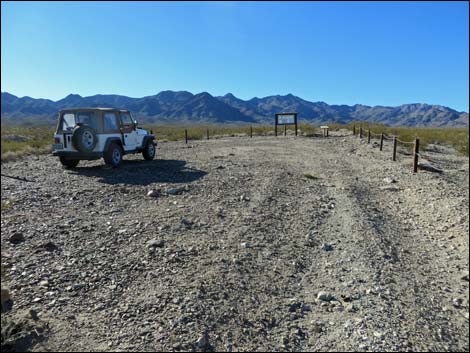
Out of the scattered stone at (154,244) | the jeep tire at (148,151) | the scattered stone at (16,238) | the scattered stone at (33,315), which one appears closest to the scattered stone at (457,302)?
the scattered stone at (154,244)

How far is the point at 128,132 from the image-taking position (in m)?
12.4

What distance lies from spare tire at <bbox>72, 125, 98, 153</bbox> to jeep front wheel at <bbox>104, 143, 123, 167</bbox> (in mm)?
560

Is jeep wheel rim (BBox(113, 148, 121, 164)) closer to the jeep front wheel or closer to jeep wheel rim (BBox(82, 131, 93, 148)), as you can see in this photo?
the jeep front wheel

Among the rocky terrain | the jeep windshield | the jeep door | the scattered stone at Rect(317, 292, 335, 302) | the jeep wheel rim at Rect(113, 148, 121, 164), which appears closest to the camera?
the rocky terrain

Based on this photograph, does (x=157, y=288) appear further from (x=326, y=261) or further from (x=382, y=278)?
(x=382, y=278)

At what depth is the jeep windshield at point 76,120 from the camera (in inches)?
436

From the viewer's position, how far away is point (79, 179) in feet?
32.0

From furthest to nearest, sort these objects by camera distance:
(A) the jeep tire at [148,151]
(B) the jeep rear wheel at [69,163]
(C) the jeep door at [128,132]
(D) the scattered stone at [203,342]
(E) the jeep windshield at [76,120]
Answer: (A) the jeep tire at [148,151], (C) the jeep door at [128,132], (B) the jeep rear wheel at [69,163], (E) the jeep windshield at [76,120], (D) the scattered stone at [203,342]

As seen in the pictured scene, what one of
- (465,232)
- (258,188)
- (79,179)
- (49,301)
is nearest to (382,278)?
(465,232)

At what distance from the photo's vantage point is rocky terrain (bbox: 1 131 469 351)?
10.2 feet

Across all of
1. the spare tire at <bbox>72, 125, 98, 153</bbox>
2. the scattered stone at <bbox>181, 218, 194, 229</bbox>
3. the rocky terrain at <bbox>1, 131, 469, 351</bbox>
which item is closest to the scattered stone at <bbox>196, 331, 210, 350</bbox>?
the rocky terrain at <bbox>1, 131, 469, 351</bbox>

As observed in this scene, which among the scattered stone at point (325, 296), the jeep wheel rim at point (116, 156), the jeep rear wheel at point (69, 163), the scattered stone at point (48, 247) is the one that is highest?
the jeep wheel rim at point (116, 156)

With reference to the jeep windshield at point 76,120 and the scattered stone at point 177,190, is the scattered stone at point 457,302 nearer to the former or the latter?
the scattered stone at point 177,190

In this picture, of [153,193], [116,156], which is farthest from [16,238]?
[116,156]
